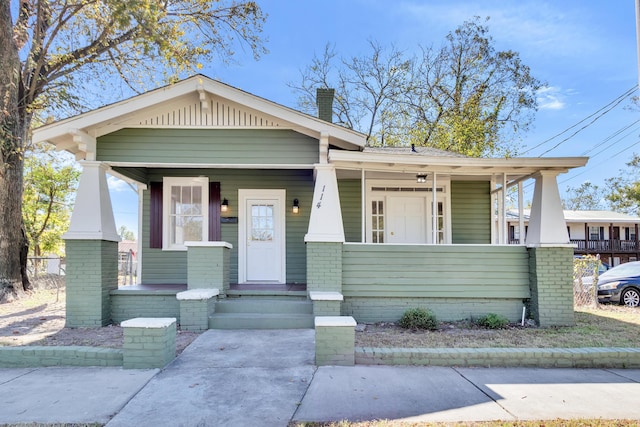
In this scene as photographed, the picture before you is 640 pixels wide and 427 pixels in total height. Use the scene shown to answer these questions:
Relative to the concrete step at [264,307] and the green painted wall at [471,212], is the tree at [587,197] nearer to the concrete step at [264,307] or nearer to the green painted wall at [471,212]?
the green painted wall at [471,212]

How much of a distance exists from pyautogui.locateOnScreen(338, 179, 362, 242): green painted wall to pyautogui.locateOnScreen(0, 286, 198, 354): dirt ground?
413 centimetres

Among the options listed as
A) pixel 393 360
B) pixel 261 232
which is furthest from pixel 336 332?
pixel 261 232

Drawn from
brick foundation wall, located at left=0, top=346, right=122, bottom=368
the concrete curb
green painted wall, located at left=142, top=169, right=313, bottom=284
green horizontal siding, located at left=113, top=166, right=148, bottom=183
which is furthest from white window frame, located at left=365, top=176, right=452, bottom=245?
brick foundation wall, located at left=0, top=346, right=122, bottom=368

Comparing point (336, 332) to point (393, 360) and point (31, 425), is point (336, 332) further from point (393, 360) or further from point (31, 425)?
point (31, 425)

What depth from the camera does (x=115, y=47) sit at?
10.3m

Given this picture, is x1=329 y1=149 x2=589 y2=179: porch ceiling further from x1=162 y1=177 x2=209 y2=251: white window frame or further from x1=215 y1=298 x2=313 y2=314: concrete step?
x1=162 y1=177 x2=209 y2=251: white window frame

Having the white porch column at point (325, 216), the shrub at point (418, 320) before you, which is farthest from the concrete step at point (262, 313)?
the shrub at point (418, 320)

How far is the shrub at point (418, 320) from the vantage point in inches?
266

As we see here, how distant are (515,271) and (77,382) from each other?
6.85m

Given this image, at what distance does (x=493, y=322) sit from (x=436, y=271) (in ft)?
4.13

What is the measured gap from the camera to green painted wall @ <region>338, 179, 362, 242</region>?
8.91 metres

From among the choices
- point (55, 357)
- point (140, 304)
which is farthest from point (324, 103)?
point (55, 357)

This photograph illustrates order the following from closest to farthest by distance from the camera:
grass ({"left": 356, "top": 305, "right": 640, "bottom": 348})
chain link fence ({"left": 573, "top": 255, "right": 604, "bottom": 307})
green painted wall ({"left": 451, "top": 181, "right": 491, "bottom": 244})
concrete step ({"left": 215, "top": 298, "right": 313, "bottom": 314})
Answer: grass ({"left": 356, "top": 305, "right": 640, "bottom": 348}) → concrete step ({"left": 215, "top": 298, "right": 313, "bottom": 314}) → green painted wall ({"left": 451, "top": 181, "right": 491, "bottom": 244}) → chain link fence ({"left": 573, "top": 255, "right": 604, "bottom": 307})

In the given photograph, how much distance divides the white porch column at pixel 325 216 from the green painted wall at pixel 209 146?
572 millimetres
